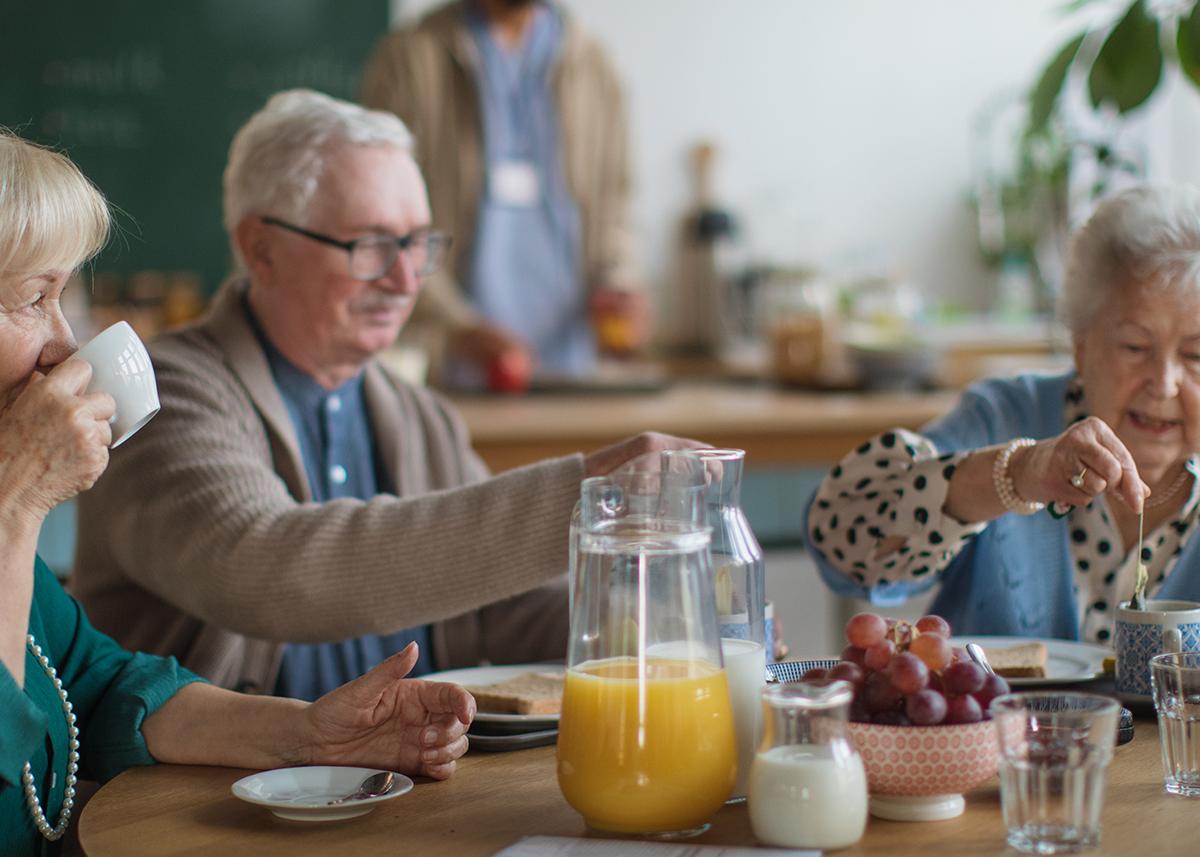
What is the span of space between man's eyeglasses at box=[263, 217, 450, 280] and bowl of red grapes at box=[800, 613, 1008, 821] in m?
1.04

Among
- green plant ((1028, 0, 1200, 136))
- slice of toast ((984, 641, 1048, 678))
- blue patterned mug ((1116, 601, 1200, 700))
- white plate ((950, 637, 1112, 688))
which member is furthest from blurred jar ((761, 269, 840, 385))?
blue patterned mug ((1116, 601, 1200, 700))

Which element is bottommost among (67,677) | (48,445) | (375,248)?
(67,677)

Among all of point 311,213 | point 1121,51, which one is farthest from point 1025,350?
point 311,213

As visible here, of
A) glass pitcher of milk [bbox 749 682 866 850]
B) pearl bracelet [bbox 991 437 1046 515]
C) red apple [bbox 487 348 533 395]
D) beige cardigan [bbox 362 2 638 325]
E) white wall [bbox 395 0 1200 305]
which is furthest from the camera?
white wall [bbox 395 0 1200 305]

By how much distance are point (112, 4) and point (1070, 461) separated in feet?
14.7

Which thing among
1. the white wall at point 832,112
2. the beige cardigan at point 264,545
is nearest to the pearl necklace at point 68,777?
the beige cardigan at point 264,545

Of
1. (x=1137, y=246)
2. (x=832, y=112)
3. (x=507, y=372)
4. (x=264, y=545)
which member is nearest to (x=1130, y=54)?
(x=1137, y=246)

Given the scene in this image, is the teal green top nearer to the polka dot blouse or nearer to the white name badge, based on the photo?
the polka dot blouse

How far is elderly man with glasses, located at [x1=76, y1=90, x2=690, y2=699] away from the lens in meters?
1.58

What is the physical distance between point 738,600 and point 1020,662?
454 millimetres

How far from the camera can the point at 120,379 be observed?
122 centimetres

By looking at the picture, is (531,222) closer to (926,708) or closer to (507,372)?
(507,372)

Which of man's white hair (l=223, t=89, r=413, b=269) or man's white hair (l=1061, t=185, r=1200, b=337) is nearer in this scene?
man's white hair (l=1061, t=185, r=1200, b=337)

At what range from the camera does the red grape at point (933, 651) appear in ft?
3.53
